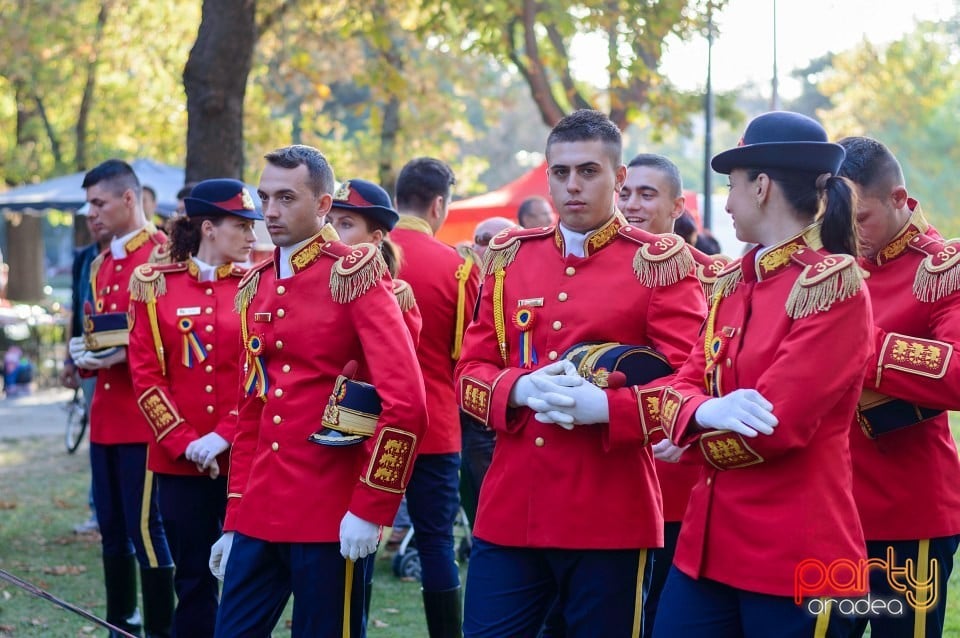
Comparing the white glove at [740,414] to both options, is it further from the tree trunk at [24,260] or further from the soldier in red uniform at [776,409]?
the tree trunk at [24,260]

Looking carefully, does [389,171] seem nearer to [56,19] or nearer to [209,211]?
[56,19]

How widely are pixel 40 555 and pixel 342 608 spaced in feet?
19.5

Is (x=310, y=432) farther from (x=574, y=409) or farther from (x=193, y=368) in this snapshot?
(x=193, y=368)

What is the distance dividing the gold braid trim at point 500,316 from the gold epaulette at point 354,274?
0.43 meters

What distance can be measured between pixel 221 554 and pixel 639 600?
1.63 meters

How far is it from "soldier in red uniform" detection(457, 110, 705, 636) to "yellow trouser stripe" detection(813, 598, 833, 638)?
82cm

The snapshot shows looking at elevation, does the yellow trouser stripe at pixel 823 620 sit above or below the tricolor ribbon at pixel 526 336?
below

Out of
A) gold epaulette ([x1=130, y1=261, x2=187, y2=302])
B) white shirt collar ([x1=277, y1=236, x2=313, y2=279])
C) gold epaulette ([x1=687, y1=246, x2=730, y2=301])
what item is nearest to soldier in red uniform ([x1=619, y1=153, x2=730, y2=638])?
gold epaulette ([x1=687, y1=246, x2=730, y2=301])

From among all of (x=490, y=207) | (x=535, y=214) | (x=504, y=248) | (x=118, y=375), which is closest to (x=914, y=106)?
(x=490, y=207)

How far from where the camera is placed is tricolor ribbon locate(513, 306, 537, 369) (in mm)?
4574

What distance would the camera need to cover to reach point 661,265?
448 centimetres

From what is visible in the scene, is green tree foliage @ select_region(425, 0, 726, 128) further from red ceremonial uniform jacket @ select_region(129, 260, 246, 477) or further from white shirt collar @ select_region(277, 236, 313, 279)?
white shirt collar @ select_region(277, 236, 313, 279)

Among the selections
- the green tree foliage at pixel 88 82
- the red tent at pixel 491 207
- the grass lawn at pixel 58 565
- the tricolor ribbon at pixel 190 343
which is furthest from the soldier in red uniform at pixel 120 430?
the green tree foliage at pixel 88 82

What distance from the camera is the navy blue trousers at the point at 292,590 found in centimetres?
465
